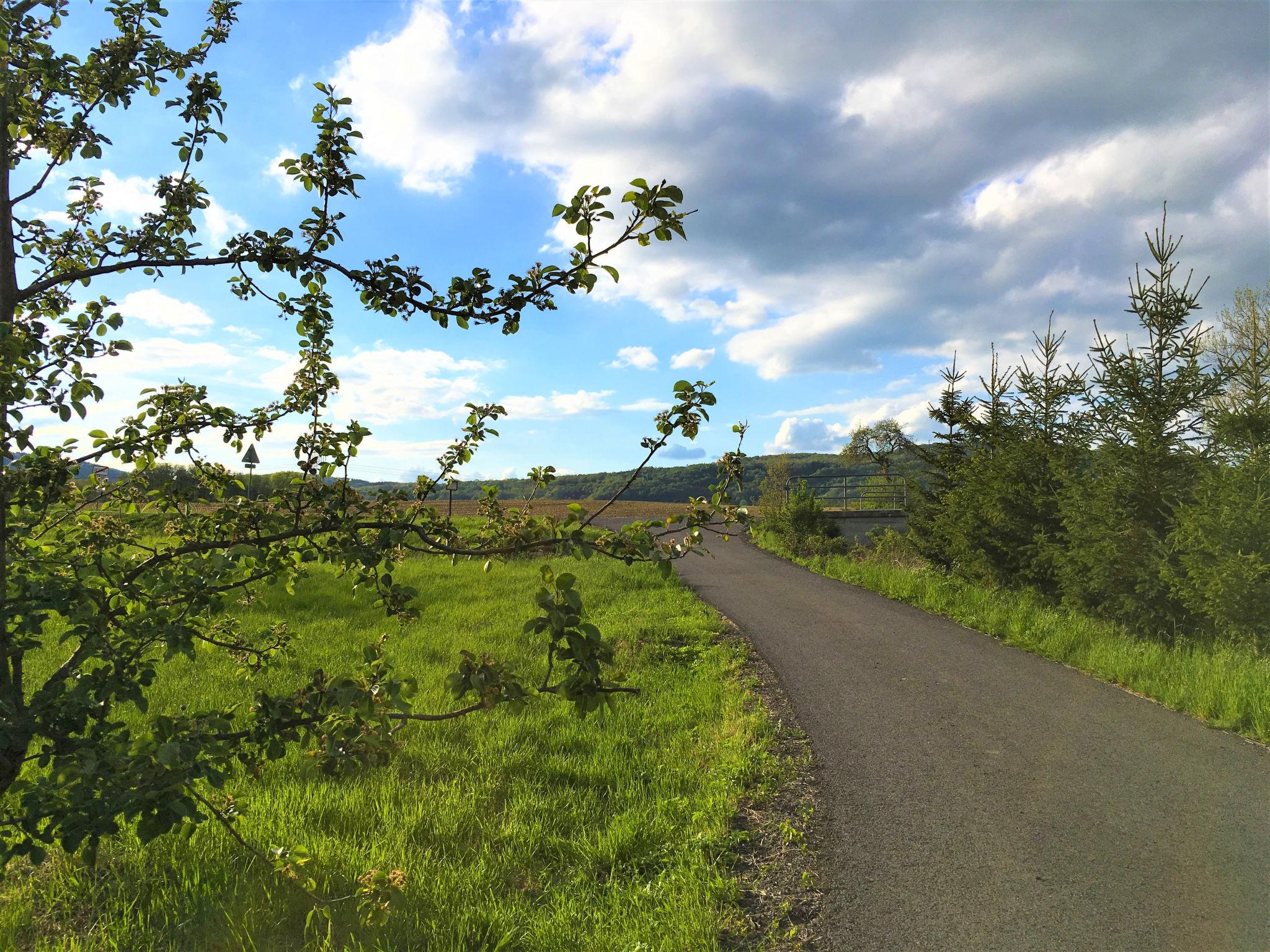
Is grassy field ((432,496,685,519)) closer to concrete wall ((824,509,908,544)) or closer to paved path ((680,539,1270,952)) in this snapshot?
paved path ((680,539,1270,952))

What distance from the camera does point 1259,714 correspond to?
5.80 meters

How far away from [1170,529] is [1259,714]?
3290 mm

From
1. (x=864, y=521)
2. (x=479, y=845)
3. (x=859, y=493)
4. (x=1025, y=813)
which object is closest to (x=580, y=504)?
(x=479, y=845)

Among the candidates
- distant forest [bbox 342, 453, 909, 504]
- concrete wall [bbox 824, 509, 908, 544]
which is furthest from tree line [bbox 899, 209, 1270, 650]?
concrete wall [bbox 824, 509, 908, 544]

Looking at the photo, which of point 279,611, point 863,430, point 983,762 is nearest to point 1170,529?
point 983,762

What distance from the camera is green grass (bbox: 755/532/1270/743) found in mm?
6117

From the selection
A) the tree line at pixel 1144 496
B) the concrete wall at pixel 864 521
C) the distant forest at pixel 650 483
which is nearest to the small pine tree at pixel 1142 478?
the tree line at pixel 1144 496

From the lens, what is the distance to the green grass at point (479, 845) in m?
3.32

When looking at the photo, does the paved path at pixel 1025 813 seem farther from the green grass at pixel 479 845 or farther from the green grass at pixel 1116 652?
the green grass at pixel 479 845

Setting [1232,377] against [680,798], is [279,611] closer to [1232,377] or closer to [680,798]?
[680,798]

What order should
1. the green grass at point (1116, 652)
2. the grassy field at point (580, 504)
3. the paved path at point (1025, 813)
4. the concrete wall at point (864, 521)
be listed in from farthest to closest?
the concrete wall at point (864, 521) → the green grass at point (1116, 652) → the paved path at point (1025, 813) → the grassy field at point (580, 504)

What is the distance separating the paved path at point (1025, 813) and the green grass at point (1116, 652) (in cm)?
27

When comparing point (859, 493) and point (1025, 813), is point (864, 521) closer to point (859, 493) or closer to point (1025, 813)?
point (859, 493)

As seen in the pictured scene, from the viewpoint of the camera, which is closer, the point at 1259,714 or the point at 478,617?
the point at 1259,714
